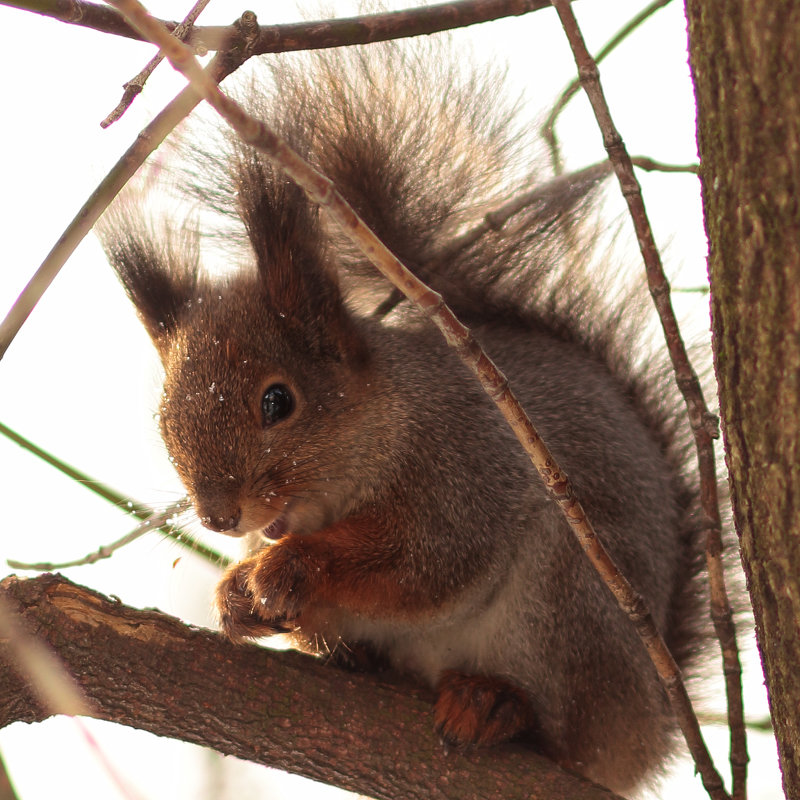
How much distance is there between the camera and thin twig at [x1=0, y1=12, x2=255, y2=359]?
3.97 ft

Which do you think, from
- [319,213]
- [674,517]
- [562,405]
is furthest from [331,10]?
[674,517]

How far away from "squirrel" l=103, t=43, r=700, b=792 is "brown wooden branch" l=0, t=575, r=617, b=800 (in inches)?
2.6

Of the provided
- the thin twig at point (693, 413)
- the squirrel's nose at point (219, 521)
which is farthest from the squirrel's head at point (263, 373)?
the thin twig at point (693, 413)

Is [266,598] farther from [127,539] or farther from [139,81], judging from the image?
[139,81]

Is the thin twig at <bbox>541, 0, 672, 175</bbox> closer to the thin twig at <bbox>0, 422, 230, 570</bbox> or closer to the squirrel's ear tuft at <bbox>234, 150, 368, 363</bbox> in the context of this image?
the squirrel's ear tuft at <bbox>234, 150, 368, 363</bbox>

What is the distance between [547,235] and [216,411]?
3.14 feet

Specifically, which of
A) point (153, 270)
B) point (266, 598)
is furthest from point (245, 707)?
point (153, 270)

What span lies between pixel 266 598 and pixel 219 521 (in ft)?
0.56

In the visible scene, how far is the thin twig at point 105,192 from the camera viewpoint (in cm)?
121

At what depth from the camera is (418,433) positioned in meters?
2.11

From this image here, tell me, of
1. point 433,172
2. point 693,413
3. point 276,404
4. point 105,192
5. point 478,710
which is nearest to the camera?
point 105,192

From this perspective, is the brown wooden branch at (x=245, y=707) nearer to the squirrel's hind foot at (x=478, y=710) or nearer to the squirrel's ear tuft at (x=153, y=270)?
the squirrel's hind foot at (x=478, y=710)

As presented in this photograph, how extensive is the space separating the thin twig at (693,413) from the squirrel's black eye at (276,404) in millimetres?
798

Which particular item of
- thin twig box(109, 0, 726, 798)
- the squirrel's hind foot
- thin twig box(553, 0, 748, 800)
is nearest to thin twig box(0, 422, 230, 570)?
the squirrel's hind foot
